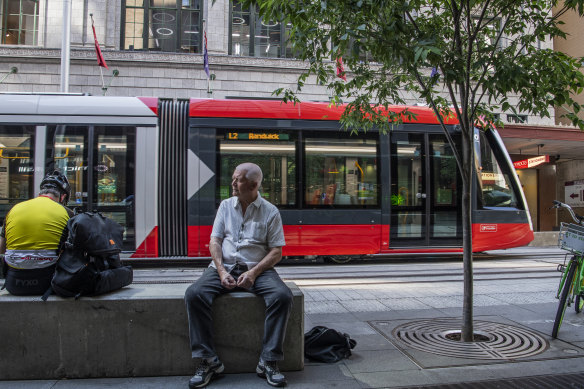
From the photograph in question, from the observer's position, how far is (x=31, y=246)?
341 cm

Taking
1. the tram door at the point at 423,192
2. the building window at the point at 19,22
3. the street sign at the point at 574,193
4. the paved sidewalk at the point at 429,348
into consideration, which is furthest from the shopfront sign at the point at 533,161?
the building window at the point at 19,22

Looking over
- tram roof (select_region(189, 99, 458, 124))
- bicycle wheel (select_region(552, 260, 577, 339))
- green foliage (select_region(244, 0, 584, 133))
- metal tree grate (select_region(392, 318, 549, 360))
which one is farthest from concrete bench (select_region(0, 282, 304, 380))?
tram roof (select_region(189, 99, 458, 124))

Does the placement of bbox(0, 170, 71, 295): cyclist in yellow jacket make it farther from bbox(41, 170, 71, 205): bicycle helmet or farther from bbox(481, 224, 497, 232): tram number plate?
bbox(481, 224, 497, 232): tram number plate

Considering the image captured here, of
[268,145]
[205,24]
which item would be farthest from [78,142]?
[205,24]

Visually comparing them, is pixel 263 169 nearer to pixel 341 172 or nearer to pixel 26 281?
pixel 341 172

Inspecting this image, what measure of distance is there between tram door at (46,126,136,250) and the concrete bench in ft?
19.0

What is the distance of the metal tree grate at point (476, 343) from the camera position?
3.99 m

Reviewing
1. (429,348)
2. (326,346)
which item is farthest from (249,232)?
(429,348)

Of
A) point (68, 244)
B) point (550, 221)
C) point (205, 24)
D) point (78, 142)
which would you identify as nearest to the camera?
point (68, 244)

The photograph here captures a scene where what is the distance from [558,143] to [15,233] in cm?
1860

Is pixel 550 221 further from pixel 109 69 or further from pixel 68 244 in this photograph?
pixel 68 244

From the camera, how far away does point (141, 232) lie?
Result: 9172mm

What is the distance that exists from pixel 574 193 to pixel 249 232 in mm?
22226

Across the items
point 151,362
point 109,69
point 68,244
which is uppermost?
point 109,69
